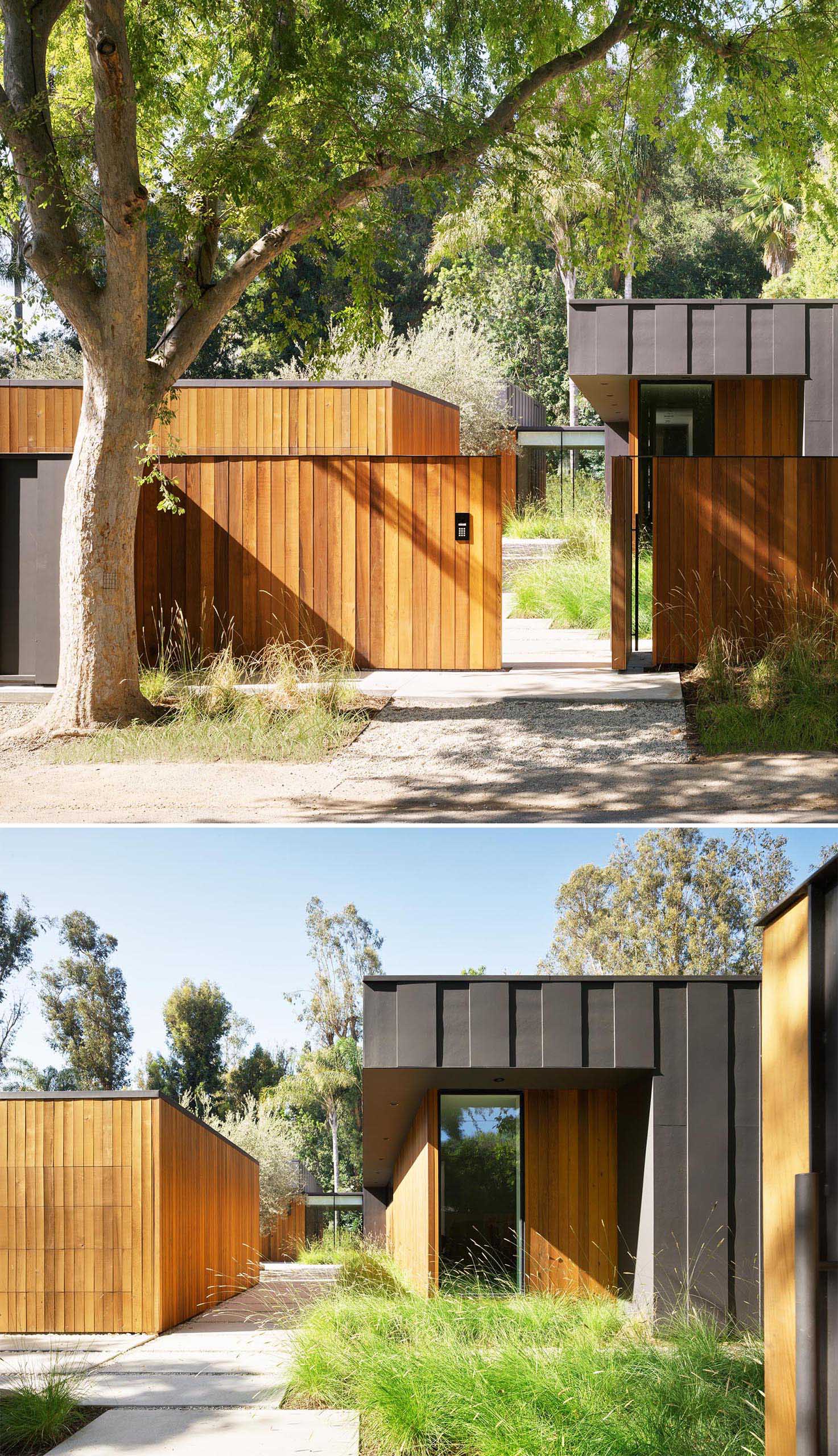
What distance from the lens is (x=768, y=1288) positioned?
3.52 m

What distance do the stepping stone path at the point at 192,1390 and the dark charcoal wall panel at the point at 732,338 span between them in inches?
420

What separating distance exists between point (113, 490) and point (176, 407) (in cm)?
772

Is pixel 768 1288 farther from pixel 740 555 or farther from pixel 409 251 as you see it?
pixel 409 251

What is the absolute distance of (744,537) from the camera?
10609 mm

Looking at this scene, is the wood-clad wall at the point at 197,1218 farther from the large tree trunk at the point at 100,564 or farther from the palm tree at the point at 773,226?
the palm tree at the point at 773,226

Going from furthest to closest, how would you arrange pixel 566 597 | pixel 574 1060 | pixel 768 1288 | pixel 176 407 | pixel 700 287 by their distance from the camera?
pixel 700 287
pixel 176 407
pixel 566 597
pixel 574 1060
pixel 768 1288

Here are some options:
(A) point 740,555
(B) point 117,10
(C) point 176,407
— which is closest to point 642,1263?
(A) point 740,555

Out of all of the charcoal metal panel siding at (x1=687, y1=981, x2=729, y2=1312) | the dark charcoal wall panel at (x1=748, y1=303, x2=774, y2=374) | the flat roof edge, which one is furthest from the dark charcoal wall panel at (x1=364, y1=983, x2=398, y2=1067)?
the dark charcoal wall panel at (x1=748, y1=303, x2=774, y2=374)

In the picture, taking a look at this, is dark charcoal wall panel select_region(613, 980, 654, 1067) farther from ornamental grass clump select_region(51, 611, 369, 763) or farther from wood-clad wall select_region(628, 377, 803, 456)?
wood-clad wall select_region(628, 377, 803, 456)

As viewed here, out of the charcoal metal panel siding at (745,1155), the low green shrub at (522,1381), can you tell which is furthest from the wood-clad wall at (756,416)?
the low green shrub at (522,1381)

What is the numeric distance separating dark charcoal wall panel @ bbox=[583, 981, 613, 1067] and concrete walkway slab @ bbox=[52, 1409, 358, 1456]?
3161 mm

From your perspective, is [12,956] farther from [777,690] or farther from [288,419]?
[777,690]

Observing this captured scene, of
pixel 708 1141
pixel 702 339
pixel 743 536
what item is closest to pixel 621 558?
pixel 743 536

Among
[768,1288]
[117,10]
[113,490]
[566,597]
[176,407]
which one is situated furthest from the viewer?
[176,407]
